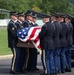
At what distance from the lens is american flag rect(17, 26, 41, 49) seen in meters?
11.3

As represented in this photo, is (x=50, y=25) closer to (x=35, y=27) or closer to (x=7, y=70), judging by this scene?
(x=35, y=27)

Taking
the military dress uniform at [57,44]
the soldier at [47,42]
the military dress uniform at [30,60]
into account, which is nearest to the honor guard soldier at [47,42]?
the soldier at [47,42]

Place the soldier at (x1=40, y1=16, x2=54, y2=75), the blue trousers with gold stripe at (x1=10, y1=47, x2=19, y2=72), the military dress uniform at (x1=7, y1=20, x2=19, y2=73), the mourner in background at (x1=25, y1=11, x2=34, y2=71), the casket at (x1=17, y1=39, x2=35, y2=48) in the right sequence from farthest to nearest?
the mourner in background at (x1=25, y1=11, x2=34, y2=71)
the blue trousers with gold stripe at (x1=10, y1=47, x2=19, y2=72)
the military dress uniform at (x1=7, y1=20, x2=19, y2=73)
the casket at (x1=17, y1=39, x2=35, y2=48)
the soldier at (x1=40, y1=16, x2=54, y2=75)

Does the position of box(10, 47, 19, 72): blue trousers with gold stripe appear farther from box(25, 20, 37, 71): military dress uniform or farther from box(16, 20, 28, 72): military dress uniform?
box(25, 20, 37, 71): military dress uniform

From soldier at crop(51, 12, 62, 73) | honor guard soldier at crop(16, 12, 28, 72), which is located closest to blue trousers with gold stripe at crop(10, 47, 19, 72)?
honor guard soldier at crop(16, 12, 28, 72)

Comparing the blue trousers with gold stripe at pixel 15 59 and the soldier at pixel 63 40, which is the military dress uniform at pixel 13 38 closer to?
the blue trousers with gold stripe at pixel 15 59

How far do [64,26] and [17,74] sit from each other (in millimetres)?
2175

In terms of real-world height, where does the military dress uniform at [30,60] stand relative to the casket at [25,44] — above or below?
below

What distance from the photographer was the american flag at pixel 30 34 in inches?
445

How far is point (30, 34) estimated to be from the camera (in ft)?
37.6

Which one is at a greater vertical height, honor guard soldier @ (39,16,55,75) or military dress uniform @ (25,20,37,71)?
honor guard soldier @ (39,16,55,75)

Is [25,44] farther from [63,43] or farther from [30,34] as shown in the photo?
[63,43]

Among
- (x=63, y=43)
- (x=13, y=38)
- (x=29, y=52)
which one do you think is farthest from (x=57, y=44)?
(x=13, y=38)

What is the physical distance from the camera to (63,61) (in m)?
12.1
